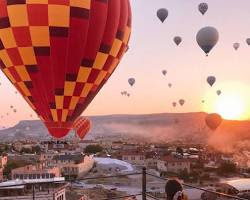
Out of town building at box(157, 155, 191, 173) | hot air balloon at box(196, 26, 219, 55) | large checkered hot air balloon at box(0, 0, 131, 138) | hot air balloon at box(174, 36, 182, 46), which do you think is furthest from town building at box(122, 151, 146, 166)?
large checkered hot air balloon at box(0, 0, 131, 138)

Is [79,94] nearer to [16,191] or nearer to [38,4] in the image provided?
[38,4]

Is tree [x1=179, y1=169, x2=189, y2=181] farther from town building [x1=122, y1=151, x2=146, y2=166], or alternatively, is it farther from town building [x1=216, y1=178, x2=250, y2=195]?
town building [x1=216, y1=178, x2=250, y2=195]

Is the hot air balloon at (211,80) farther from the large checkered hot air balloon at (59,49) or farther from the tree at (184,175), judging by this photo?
the tree at (184,175)

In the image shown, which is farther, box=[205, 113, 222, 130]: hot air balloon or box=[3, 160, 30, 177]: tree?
box=[3, 160, 30, 177]: tree

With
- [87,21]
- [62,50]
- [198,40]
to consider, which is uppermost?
[198,40]

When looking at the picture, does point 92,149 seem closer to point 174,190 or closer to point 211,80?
point 211,80

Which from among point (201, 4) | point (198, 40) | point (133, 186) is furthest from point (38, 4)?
point (133, 186)

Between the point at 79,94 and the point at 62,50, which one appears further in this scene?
the point at 79,94

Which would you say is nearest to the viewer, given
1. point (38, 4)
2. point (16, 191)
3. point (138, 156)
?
point (38, 4)
